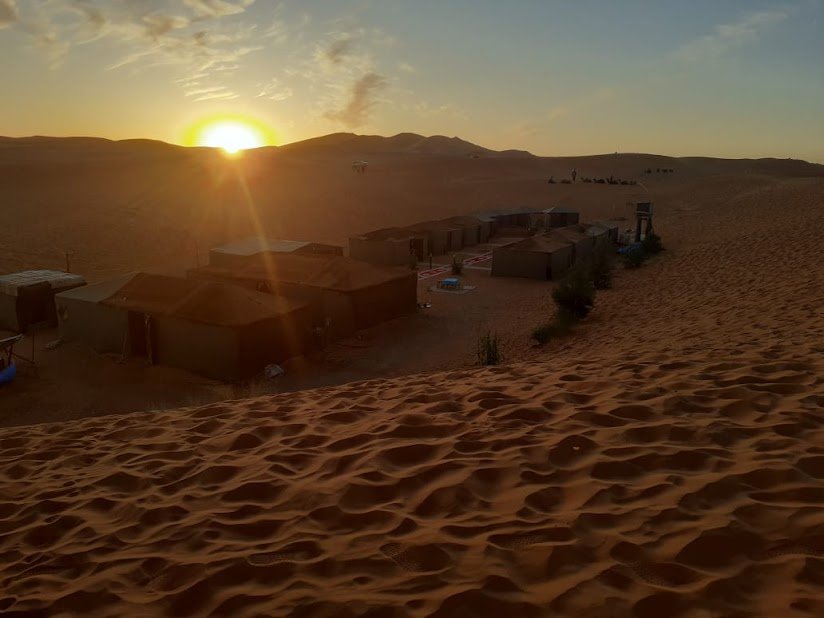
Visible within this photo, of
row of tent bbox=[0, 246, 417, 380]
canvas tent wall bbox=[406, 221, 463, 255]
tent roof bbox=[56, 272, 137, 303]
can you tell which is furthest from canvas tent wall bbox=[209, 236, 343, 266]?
canvas tent wall bbox=[406, 221, 463, 255]

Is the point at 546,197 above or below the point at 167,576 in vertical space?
above

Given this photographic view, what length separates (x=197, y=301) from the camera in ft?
52.5

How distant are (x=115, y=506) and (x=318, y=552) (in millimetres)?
2163

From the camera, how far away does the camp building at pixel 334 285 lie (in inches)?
752

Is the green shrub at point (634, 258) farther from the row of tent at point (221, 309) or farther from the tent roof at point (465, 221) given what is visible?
the tent roof at point (465, 221)

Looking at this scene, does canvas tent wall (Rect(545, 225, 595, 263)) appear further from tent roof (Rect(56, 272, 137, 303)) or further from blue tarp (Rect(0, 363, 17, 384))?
blue tarp (Rect(0, 363, 17, 384))

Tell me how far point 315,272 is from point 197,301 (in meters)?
5.16

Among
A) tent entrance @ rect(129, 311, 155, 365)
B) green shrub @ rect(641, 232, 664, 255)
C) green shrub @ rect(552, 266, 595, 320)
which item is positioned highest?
green shrub @ rect(641, 232, 664, 255)

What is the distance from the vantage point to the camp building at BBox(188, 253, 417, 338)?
62.6 ft

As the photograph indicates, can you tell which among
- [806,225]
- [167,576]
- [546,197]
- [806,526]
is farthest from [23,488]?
[546,197]

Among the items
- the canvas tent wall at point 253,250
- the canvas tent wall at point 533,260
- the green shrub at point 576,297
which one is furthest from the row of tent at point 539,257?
the green shrub at point 576,297

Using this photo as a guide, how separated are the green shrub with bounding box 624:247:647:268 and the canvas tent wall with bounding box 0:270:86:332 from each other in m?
23.6

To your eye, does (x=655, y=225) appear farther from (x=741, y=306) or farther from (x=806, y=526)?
(x=806, y=526)

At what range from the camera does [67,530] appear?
4.71 meters
